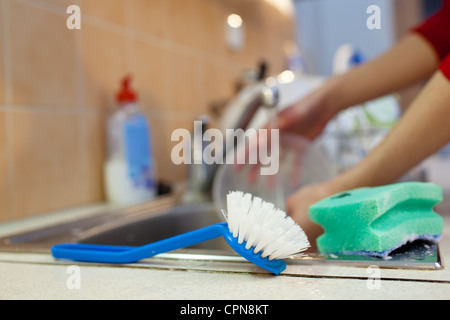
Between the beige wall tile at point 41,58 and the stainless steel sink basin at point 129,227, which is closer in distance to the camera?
the stainless steel sink basin at point 129,227

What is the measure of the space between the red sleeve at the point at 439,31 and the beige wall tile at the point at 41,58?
65 centimetres

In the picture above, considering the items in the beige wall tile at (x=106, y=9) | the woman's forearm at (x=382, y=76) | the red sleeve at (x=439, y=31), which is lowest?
the woman's forearm at (x=382, y=76)

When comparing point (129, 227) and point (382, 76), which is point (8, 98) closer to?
point (129, 227)

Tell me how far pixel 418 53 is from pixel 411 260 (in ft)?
1.83

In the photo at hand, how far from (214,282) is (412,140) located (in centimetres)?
30

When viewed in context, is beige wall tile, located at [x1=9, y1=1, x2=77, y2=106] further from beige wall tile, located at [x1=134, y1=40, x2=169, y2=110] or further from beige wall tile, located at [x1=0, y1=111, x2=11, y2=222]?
beige wall tile, located at [x1=134, y1=40, x2=169, y2=110]

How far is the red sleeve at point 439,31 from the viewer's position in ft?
2.61

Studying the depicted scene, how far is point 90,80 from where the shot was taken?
35.3 inches

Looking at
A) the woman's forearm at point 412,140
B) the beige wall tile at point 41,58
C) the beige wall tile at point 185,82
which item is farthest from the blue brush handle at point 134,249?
the beige wall tile at point 185,82

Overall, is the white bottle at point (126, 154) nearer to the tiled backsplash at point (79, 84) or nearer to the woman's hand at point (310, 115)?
the tiled backsplash at point (79, 84)

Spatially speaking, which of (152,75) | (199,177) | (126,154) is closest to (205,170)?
(199,177)

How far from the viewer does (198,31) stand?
1341 mm
